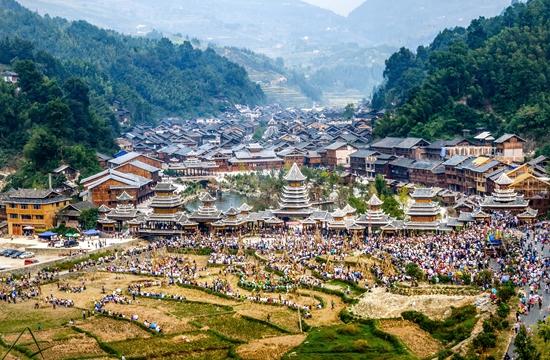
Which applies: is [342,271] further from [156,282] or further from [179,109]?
[179,109]

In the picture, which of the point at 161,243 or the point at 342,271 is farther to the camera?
the point at 161,243

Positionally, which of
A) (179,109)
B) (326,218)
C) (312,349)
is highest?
(179,109)

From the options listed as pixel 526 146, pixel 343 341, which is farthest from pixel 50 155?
pixel 343 341

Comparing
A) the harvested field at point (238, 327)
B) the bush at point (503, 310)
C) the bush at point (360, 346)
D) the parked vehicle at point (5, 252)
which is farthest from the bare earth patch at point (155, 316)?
the parked vehicle at point (5, 252)

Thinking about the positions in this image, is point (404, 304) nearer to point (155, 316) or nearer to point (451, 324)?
point (451, 324)

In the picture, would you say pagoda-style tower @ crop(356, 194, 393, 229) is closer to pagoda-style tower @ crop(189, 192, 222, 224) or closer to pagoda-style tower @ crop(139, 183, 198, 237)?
pagoda-style tower @ crop(189, 192, 222, 224)

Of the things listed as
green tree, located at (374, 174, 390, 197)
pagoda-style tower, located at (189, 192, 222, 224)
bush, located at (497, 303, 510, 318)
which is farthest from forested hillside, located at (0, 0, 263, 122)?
bush, located at (497, 303, 510, 318)

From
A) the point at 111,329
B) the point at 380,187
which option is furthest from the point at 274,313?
the point at 380,187
